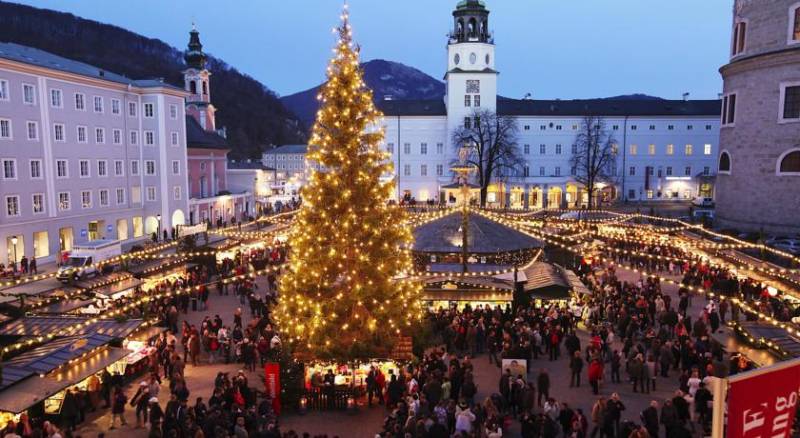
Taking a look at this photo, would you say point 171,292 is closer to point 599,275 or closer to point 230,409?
point 230,409

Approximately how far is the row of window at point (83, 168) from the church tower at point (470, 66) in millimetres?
33343

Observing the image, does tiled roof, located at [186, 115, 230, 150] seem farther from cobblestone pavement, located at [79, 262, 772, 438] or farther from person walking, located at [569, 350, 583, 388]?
person walking, located at [569, 350, 583, 388]

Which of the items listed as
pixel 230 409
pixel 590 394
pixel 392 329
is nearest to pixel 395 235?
pixel 392 329

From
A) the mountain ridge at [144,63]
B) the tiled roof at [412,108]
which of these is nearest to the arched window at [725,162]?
the tiled roof at [412,108]

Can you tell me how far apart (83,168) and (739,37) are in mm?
42943

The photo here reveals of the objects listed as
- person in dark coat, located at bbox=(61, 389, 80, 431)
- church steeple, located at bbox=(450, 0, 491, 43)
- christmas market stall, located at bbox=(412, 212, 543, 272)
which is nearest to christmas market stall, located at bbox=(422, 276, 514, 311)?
christmas market stall, located at bbox=(412, 212, 543, 272)

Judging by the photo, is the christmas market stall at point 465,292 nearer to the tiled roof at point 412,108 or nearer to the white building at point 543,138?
the white building at point 543,138

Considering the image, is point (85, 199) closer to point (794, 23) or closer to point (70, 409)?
point (70, 409)

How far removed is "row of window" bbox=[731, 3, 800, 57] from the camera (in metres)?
34.5

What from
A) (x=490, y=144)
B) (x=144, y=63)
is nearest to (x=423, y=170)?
(x=490, y=144)

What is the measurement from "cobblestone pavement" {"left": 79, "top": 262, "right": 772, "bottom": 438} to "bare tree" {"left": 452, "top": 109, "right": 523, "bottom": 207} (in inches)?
1826

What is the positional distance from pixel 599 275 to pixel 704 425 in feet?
53.6

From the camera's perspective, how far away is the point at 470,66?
2697 inches

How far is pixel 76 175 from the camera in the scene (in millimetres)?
37781
